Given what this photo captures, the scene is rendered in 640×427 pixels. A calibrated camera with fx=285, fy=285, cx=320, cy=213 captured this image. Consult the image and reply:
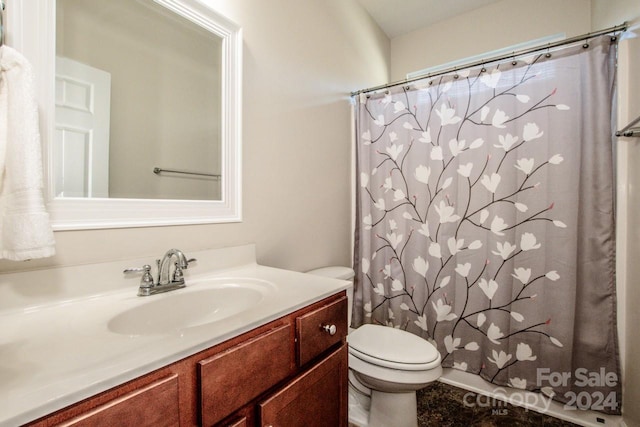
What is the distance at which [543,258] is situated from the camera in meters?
1.49

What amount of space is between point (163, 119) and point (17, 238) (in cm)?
66

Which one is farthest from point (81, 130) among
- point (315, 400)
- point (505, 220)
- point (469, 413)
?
point (469, 413)

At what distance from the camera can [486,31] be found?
2.19 meters

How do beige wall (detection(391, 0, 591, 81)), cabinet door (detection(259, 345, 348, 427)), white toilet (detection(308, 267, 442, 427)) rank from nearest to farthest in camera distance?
cabinet door (detection(259, 345, 348, 427)) < white toilet (detection(308, 267, 442, 427)) < beige wall (detection(391, 0, 591, 81))

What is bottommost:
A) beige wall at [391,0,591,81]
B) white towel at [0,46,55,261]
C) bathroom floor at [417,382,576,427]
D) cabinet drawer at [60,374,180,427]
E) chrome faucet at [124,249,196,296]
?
bathroom floor at [417,382,576,427]

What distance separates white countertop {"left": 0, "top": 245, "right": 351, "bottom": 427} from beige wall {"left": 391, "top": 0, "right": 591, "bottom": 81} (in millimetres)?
2275

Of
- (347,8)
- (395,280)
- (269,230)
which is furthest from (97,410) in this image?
(347,8)

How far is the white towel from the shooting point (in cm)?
63

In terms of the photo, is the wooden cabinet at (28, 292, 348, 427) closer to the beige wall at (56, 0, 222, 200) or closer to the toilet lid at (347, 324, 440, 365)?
the toilet lid at (347, 324, 440, 365)

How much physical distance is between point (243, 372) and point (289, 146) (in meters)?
1.16

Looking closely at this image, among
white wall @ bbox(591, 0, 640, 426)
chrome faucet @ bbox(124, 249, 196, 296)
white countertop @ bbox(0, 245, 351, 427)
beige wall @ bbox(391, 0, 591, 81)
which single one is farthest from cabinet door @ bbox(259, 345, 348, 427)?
beige wall @ bbox(391, 0, 591, 81)

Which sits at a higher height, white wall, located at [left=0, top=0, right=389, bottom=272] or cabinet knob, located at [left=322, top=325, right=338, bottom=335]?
white wall, located at [left=0, top=0, right=389, bottom=272]

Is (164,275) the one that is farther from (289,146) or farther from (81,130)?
(289,146)

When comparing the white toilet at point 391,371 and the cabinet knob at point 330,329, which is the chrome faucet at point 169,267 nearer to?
the cabinet knob at point 330,329
